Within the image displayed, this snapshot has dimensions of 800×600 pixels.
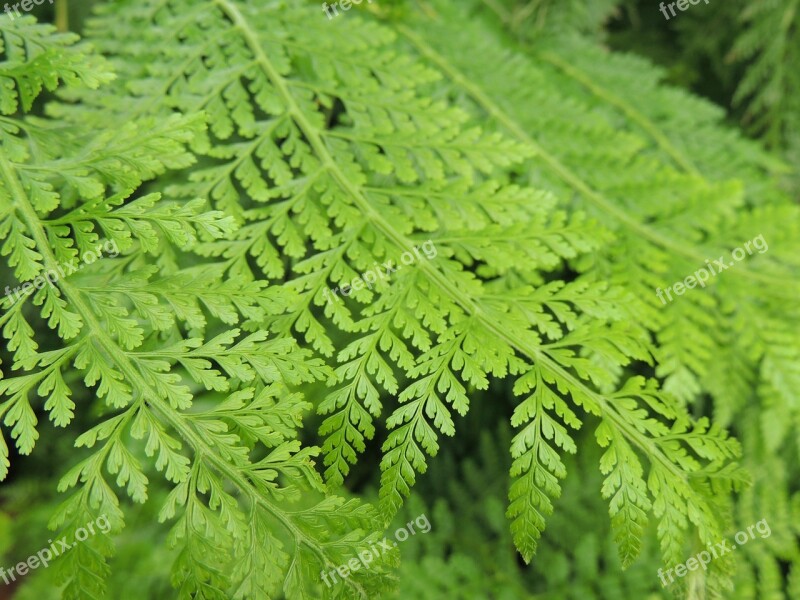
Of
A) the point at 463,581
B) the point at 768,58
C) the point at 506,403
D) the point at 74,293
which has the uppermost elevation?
the point at 768,58

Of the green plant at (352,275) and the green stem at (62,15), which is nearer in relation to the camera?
the green plant at (352,275)

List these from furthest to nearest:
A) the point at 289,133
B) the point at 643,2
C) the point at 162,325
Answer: the point at 643,2 < the point at 289,133 < the point at 162,325

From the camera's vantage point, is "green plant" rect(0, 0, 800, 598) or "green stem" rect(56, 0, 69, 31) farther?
"green stem" rect(56, 0, 69, 31)

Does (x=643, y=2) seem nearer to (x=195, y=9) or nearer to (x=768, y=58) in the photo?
(x=768, y=58)

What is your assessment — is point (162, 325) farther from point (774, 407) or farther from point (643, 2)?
point (643, 2)

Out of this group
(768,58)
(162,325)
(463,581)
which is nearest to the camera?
(162,325)

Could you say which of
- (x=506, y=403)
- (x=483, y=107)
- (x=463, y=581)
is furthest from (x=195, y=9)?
(x=463, y=581)

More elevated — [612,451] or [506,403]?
[612,451]

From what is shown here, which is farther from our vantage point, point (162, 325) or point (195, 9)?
point (195, 9)

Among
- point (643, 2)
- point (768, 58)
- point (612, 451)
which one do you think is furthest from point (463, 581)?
point (643, 2)

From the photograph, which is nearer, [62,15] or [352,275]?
[352,275]
